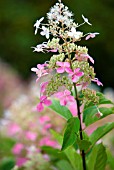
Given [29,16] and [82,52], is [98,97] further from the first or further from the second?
[29,16]

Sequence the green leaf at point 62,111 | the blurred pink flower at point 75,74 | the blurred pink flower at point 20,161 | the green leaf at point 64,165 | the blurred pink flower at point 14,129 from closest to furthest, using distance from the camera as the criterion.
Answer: the blurred pink flower at point 75,74, the green leaf at point 62,111, the green leaf at point 64,165, the blurred pink flower at point 20,161, the blurred pink flower at point 14,129

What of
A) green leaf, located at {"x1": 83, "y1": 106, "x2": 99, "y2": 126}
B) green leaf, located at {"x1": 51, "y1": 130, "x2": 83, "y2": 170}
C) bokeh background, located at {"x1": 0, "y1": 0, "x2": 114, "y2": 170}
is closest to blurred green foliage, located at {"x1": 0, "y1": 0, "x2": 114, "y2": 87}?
bokeh background, located at {"x1": 0, "y1": 0, "x2": 114, "y2": 170}

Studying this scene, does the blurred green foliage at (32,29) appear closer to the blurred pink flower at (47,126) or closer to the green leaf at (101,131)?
the blurred pink flower at (47,126)

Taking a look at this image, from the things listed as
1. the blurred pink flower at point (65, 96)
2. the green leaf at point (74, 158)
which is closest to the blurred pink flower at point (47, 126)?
the green leaf at point (74, 158)

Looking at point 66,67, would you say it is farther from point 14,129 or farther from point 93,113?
point 14,129

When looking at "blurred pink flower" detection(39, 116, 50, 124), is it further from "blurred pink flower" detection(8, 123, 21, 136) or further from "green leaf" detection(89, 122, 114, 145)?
"green leaf" detection(89, 122, 114, 145)
